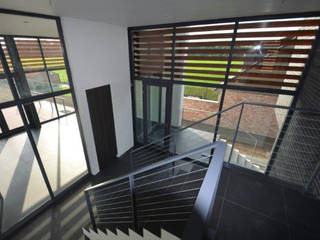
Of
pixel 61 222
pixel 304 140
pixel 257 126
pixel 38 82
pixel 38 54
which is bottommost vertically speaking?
pixel 61 222

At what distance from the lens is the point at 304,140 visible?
198cm

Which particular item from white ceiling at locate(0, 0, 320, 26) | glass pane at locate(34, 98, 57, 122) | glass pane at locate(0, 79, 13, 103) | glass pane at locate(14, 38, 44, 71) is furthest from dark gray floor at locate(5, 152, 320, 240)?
glass pane at locate(14, 38, 44, 71)

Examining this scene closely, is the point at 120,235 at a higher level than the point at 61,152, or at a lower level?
higher

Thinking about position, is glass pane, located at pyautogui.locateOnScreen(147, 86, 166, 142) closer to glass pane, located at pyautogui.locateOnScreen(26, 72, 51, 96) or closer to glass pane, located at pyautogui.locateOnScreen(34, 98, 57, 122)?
glass pane, located at pyautogui.locateOnScreen(26, 72, 51, 96)

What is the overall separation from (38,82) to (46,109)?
4.11 feet

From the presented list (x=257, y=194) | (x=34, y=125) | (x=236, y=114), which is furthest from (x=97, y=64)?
(x=34, y=125)

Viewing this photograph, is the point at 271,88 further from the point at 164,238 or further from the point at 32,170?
the point at 32,170

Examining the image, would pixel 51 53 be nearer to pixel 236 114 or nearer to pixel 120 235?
pixel 120 235

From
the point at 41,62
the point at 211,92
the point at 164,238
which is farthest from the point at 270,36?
the point at 41,62

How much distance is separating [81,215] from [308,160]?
328 cm

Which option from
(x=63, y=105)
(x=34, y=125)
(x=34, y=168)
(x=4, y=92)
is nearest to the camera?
(x=34, y=168)

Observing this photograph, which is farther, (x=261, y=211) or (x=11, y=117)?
(x=11, y=117)

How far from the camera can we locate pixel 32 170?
3.21 m

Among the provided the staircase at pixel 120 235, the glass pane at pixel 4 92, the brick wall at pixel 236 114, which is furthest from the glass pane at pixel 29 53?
the staircase at pixel 120 235
